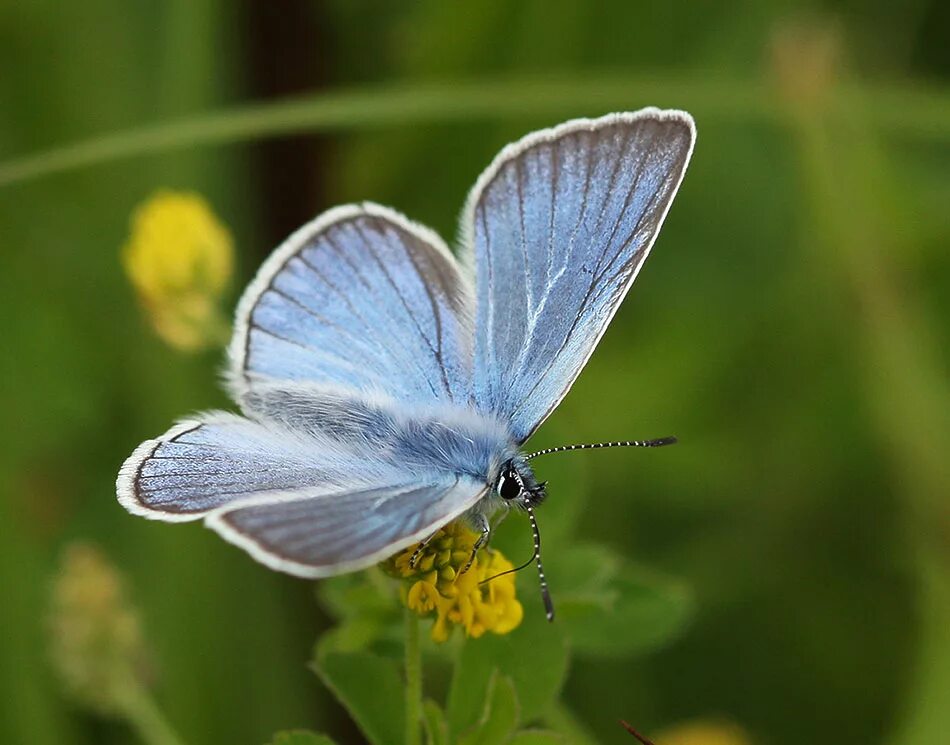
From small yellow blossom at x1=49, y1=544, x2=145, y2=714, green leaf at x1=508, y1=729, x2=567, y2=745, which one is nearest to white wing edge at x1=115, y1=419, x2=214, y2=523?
small yellow blossom at x1=49, y1=544, x2=145, y2=714

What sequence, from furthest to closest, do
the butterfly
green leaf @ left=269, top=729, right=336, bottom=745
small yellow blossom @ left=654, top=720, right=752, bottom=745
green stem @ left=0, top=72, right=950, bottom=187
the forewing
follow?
small yellow blossom @ left=654, top=720, right=752, bottom=745
green stem @ left=0, top=72, right=950, bottom=187
the forewing
the butterfly
green leaf @ left=269, top=729, right=336, bottom=745

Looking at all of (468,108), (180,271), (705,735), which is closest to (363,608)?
(180,271)

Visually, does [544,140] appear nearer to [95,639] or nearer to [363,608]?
[363,608]

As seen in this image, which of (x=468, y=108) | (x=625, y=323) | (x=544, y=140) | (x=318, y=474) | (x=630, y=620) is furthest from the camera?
(x=625, y=323)

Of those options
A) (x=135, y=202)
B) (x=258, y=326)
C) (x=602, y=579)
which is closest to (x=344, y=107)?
(x=258, y=326)

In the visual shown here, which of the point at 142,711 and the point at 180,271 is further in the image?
the point at 180,271

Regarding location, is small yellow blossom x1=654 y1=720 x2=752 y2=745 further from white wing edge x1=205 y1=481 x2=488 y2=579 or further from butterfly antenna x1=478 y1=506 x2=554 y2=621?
white wing edge x1=205 y1=481 x2=488 y2=579

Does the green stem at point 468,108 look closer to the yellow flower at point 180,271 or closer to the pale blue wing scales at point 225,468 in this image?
the yellow flower at point 180,271
